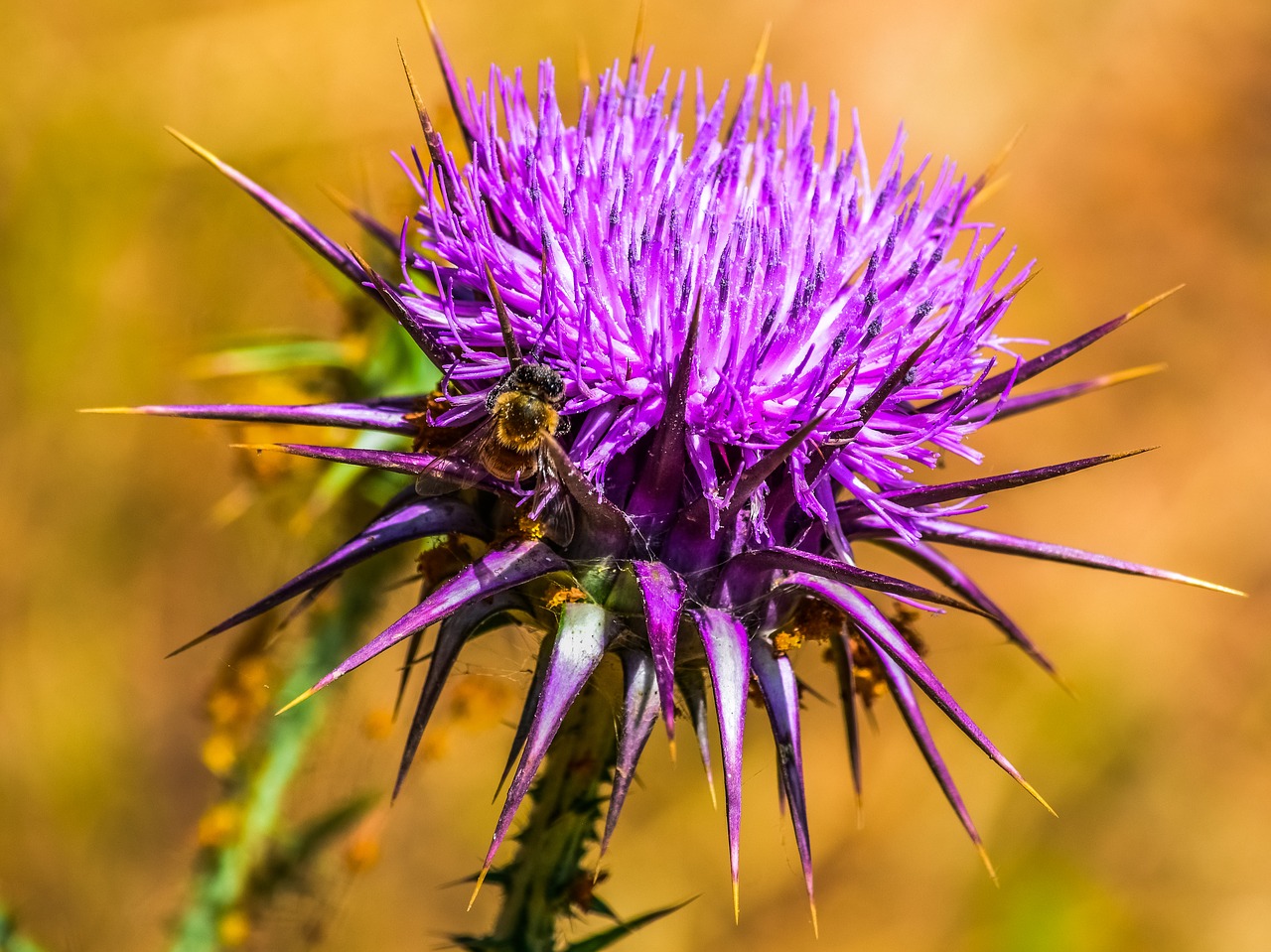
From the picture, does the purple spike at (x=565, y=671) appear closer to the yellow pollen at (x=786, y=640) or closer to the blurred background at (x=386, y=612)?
the yellow pollen at (x=786, y=640)

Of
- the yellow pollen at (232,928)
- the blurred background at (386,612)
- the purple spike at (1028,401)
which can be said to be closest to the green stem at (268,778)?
the yellow pollen at (232,928)

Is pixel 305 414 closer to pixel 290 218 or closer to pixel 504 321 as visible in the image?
pixel 290 218

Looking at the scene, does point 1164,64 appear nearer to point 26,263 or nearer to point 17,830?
point 26,263

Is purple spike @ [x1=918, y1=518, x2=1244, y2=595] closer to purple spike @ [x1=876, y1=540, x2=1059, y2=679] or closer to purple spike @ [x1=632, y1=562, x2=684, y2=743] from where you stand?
purple spike @ [x1=876, y1=540, x2=1059, y2=679]

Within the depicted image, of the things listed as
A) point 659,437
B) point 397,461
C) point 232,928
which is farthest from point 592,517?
point 232,928

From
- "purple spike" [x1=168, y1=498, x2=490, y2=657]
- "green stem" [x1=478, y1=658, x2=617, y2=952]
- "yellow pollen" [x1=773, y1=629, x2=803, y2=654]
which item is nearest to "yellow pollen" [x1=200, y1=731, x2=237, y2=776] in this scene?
"green stem" [x1=478, y1=658, x2=617, y2=952]
